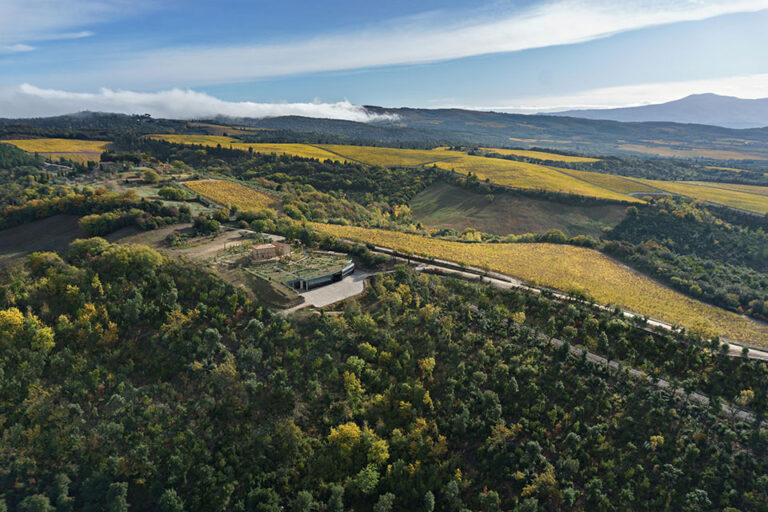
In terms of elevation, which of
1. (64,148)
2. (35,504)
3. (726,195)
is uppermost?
(64,148)

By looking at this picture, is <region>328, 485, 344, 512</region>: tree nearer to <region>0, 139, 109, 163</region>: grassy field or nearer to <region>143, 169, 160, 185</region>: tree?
<region>143, 169, 160, 185</region>: tree

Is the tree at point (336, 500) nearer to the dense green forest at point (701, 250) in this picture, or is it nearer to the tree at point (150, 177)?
the dense green forest at point (701, 250)

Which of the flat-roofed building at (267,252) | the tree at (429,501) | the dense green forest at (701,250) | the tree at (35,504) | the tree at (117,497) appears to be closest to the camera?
the tree at (35,504)

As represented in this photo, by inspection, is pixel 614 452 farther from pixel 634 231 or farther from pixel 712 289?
pixel 634 231

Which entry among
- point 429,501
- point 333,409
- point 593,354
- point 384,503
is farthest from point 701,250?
point 384,503

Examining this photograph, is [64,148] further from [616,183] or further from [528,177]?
[616,183]

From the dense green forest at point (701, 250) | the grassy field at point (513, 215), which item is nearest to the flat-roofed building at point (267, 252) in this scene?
the grassy field at point (513, 215)

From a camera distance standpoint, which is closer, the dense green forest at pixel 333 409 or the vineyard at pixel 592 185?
the dense green forest at pixel 333 409
